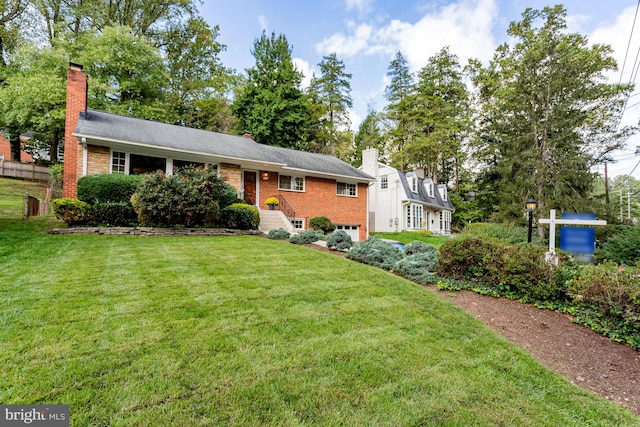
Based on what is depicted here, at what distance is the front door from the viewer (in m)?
13.9

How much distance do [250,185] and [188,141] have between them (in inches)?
131

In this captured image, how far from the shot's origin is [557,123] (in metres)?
15.0

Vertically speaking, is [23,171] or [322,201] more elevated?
[23,171]

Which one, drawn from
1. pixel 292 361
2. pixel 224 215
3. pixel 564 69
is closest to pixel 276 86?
pixel 224 215

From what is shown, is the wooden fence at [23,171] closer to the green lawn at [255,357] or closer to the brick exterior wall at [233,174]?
the brick exterior wall at [233,174]

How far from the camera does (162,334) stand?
105 inches

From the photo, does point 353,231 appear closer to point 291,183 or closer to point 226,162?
point 291,183

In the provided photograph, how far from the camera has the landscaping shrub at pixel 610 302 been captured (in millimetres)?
3527

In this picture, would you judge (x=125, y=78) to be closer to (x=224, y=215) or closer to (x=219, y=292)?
(x=224, y=215)

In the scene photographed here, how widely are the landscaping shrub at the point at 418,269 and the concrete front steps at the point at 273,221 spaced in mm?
6660

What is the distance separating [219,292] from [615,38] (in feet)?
89.2

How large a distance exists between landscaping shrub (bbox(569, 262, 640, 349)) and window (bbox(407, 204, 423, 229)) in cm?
1788

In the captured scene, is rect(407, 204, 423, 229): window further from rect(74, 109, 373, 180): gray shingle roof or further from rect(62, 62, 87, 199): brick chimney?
rect(62, 62, 87, 199): brick chimney

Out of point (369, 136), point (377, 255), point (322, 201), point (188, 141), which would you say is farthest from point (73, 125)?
point (369, 136)
